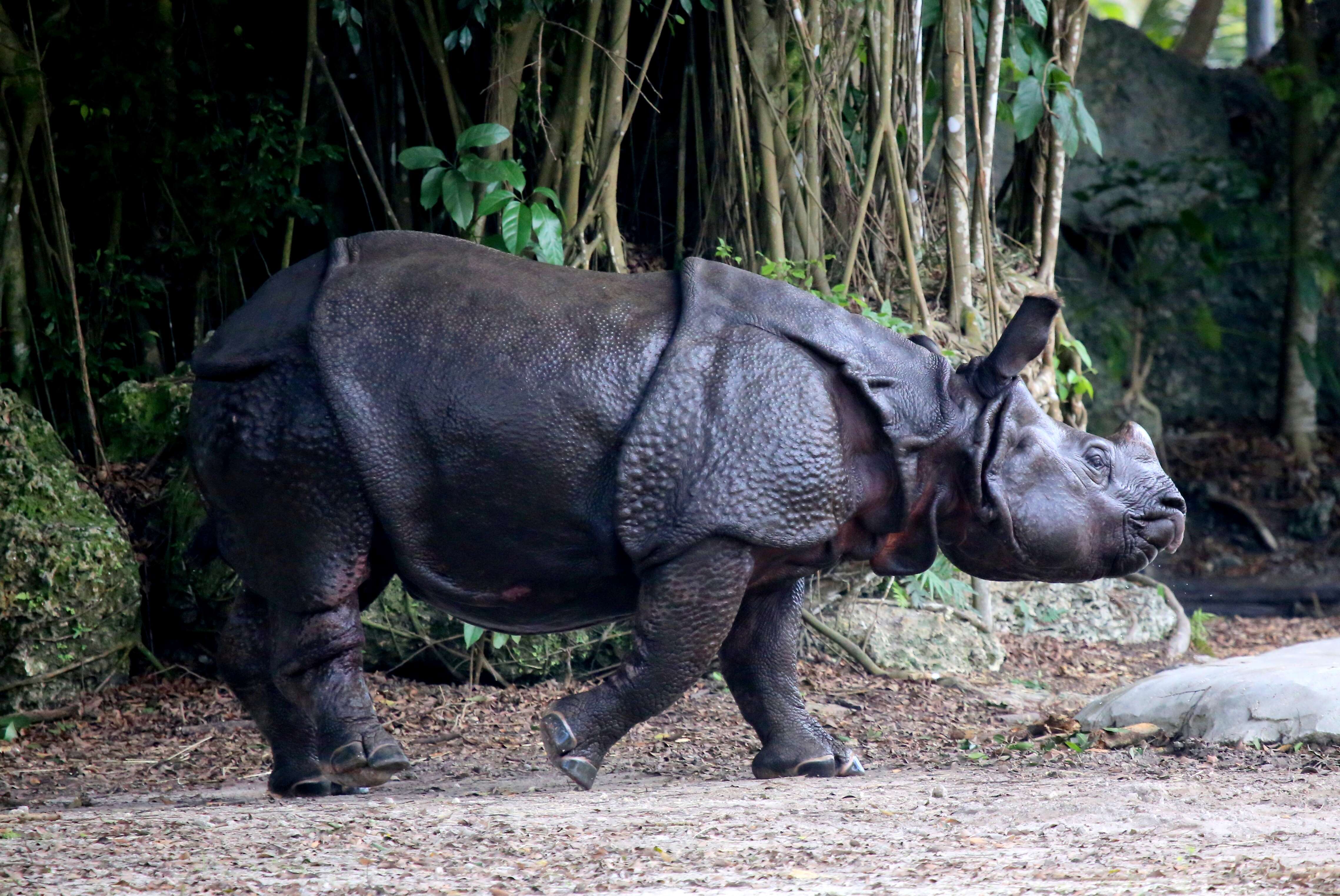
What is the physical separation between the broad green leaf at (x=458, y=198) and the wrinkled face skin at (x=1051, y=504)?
7.91 feet

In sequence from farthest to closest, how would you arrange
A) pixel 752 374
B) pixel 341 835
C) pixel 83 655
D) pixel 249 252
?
pixel 249 252 < pixel 83 655 < pixel 752 374 < pixel 341 835

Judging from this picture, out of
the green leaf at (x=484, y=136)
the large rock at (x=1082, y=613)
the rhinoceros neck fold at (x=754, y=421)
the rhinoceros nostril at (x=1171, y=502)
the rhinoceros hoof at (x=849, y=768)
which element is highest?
the green leaf at (x=484, y=136)

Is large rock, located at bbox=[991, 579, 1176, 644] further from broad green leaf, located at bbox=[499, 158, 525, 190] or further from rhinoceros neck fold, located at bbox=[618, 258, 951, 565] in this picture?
rhinoceros neck fold, located at bbox=[618, 258, 951, 565]

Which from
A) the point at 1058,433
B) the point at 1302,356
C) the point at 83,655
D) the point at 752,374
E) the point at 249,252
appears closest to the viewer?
the point at 752,374

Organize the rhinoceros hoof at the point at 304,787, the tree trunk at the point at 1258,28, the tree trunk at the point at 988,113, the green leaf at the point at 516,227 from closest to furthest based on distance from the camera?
the rhinoceros hoof at the point at 304,787, the green leaf at the point at 516,227, the tree trunk at the point at 988,113, the tree trunk at the point at 1258,28

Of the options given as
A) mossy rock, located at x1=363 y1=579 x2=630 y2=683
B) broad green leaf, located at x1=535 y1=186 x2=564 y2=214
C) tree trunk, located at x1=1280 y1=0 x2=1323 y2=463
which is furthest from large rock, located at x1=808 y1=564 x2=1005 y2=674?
tree trunk, located at x1=1280 y1=0 x2=1323 y2=463

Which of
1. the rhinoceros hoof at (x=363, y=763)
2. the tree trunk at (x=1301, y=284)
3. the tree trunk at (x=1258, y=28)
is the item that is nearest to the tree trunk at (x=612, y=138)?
the rhinoceros hoof at (x=363, y=763)

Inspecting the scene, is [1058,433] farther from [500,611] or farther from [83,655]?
[83,655]

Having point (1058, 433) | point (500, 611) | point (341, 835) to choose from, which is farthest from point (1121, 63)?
point (341, 835)

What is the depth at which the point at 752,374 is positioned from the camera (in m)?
4.13

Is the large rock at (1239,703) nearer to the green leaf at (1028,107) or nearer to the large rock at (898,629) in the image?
the large rock at (898,629)

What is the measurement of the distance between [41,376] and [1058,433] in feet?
15.1

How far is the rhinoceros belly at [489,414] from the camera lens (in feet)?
13.3

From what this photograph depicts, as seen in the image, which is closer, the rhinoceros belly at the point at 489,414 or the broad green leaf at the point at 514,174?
the rhinoceros belly at the point at 489,414
